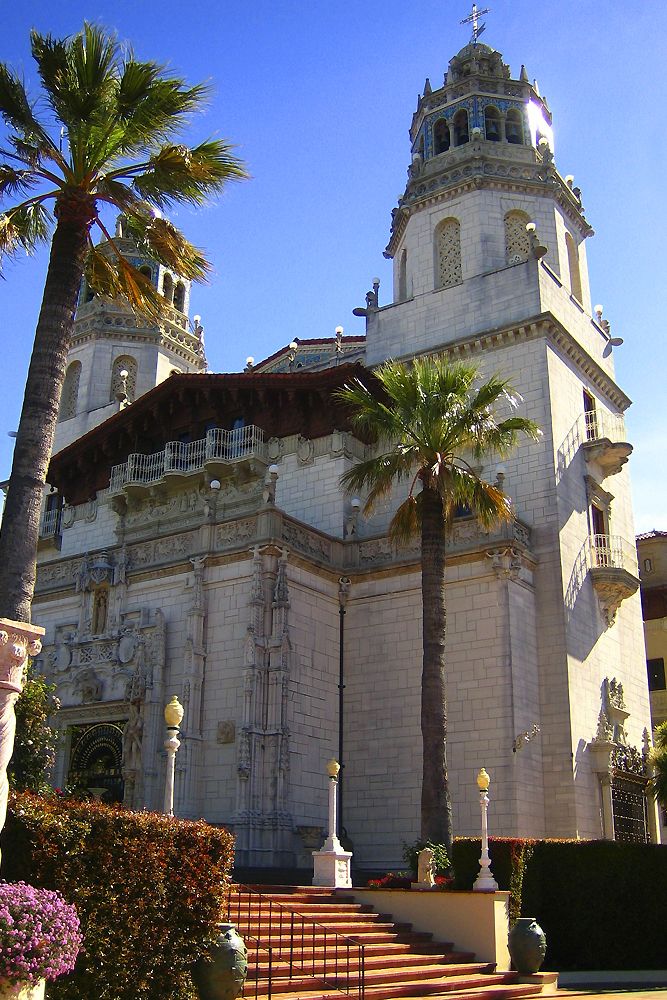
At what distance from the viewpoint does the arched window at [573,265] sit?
36.0 m

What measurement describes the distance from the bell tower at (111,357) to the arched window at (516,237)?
53.8 ft

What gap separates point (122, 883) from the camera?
39.1 feet

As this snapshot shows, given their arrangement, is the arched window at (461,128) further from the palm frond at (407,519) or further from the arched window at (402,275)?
the palm frond at (407,519)

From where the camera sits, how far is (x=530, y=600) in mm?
28312

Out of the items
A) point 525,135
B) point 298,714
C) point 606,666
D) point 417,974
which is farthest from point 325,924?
point 525,135

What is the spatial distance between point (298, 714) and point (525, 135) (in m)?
23.0

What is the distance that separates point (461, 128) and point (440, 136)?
88cm

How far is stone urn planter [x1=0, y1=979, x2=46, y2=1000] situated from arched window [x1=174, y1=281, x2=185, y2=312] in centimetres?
4245

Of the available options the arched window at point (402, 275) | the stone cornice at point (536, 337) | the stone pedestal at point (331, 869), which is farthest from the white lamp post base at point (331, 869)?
the arched window at point (402, 275)

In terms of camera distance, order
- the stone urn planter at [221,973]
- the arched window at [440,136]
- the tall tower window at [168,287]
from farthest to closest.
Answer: the tall tower window at [168,287], the arched window at [440,136], the stone urn planter at [221,973]

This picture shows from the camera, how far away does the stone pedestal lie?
20.7 metres

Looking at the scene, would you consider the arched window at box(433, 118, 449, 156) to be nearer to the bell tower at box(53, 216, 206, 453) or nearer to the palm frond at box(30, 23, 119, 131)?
the bell tower at box(53, 216, 206, 453)

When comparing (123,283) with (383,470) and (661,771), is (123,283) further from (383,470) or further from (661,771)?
(661,771)

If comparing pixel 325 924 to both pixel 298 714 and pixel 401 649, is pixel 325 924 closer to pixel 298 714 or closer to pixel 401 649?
pixel 298 714
